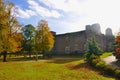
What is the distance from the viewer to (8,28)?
124 ft

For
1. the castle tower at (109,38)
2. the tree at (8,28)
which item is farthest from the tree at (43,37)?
the castle tower at (109,38)

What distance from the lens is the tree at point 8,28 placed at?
36156 mm

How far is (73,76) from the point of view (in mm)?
24641

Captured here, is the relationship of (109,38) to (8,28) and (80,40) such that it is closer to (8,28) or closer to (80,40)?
(80,40)

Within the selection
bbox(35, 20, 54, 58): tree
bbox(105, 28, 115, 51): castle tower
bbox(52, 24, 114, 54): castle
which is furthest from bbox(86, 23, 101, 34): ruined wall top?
bbox(35, 20, 54, 58): tree

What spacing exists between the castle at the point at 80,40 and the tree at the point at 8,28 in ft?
88.0

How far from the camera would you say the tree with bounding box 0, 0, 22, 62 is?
36.2 meters

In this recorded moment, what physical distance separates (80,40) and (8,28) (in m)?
30.4

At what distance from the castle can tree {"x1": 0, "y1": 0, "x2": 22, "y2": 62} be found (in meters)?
26.8

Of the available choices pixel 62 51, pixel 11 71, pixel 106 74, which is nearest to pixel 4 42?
pixel 11 71

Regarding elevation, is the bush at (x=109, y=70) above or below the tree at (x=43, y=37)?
below

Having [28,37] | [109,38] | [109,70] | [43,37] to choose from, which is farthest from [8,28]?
[109,38]

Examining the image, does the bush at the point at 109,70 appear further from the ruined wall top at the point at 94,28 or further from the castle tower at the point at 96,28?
the castle tower at the point at 96,28

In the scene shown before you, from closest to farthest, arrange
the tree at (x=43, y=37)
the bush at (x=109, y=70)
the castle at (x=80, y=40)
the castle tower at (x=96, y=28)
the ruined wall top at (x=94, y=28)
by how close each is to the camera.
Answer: the bush at (x=109, y=70), the tree at (x=43, y=37), the ruined wall top at (x=94, y=28), the castle at (x=80, y=40), the castle tower at (x=96, y=28)
